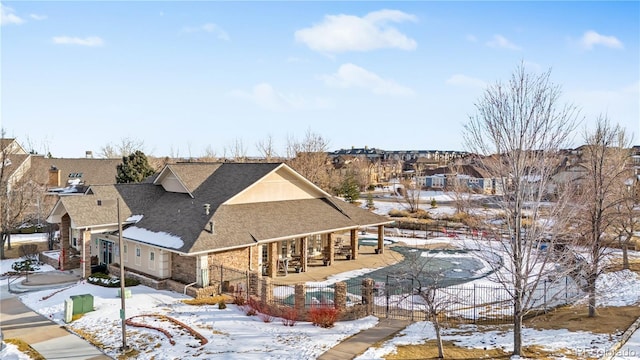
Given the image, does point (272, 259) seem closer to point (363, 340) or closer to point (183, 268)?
point (183, 268)

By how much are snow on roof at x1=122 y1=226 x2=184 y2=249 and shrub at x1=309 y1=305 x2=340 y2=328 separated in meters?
8.32

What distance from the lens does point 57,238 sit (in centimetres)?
3603

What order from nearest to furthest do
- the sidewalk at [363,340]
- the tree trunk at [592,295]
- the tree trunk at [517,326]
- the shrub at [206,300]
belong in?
the tree trunk at [517,326]
the sidewalk at [363,340]
the tree trunk at [592,295]
the shrub at [206,300]

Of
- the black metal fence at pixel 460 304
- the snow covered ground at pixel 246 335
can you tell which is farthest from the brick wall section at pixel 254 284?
the black metal fence at pixel 460 304

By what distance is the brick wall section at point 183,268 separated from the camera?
23.1 metres

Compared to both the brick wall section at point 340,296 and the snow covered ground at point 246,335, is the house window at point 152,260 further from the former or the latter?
the brick wall section at point 340,296

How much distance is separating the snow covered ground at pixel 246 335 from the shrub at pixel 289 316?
25 cm

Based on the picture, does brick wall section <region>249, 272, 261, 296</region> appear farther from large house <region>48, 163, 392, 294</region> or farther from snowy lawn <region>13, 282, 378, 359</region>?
large house <region>48, 163, 392, 294</region>

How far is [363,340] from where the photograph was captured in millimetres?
15867

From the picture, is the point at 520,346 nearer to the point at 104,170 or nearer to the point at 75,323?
the point at 75,323

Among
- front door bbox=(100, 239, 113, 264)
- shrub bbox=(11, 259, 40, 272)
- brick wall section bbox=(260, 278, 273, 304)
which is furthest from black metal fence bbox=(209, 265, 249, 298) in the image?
shrub bbox=(11, 259, 40, 272)

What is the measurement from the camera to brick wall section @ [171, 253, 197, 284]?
75.7 feet

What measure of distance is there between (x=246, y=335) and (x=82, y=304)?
26.4 ft

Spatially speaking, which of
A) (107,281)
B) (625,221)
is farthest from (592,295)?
(107,281)
